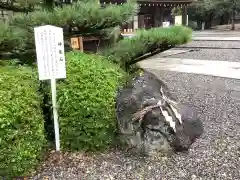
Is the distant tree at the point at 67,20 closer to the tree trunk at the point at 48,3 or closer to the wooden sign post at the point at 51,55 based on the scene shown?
the wooden sign post at the point at 51,55

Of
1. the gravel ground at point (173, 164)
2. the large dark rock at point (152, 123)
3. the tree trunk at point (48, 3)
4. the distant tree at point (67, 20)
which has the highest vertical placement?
the tree trunk at point (48, 3)

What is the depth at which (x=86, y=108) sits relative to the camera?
9.16 ft

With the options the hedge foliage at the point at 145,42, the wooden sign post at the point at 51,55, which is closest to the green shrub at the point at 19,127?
the wooden sign post at the point at 51,55

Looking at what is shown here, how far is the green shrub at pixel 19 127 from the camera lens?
96.8 inches

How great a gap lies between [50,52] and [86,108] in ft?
A: 1.85

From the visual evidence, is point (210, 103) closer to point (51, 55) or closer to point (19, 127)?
point (51, 55)

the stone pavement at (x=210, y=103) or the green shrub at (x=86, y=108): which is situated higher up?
the green shrub at (x=86, y=108)

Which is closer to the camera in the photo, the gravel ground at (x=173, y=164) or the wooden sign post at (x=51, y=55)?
the gravel ground at (x=173, y=164)

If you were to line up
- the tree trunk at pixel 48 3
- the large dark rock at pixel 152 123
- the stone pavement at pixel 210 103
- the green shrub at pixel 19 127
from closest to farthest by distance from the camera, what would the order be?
the green shrub at pixel 19 127
the stone pavement at pixel 210 103
the large dark rock at pixel 152 123
the tree trunk at pixel 48 3

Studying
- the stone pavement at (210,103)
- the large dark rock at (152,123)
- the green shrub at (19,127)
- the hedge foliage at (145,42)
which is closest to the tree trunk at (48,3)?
the hedge foliage at (145,42)

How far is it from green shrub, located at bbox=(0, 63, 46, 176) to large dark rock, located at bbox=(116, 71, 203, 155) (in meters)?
0.73

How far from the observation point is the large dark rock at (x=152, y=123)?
2.84 meters

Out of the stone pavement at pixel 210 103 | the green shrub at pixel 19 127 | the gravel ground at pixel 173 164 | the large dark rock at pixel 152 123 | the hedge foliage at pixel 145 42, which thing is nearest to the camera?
the green shrub at pixel 19 127

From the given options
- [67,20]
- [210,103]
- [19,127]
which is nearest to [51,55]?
[67,20]
